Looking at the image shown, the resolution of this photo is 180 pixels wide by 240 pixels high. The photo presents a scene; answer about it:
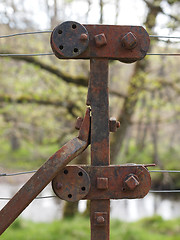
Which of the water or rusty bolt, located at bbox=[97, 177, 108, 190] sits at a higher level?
rusty bolt, located at bbox=[97, 177, 108, 190]

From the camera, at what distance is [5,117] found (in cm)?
872

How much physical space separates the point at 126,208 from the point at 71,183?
9.67 meters

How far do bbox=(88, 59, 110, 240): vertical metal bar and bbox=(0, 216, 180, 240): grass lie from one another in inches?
181

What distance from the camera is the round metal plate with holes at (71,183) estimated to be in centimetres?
188

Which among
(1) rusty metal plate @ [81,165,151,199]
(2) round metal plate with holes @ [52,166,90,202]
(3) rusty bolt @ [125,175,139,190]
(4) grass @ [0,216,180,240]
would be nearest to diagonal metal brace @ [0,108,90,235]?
(2) round metal plate with holes @ [52,166,90,202]

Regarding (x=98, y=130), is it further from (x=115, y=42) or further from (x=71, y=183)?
(x=115, y=42)

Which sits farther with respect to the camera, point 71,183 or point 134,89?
point 134,89

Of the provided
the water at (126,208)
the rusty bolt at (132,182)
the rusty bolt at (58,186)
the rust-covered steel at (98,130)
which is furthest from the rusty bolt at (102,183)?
the water at (126,208)

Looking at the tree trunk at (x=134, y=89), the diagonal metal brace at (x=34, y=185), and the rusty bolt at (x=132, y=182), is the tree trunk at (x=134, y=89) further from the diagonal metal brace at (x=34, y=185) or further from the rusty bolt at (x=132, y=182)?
the diagonal metal brace at (x=34, y=185)

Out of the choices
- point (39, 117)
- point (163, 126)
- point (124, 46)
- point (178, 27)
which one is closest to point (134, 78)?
point (178, 27)

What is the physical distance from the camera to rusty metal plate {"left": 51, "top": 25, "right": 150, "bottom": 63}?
6.23 feet

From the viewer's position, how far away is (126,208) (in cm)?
1106

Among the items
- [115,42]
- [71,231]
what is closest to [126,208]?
[71,231]

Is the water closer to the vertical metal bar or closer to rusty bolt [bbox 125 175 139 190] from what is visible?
the vertical metal bar
